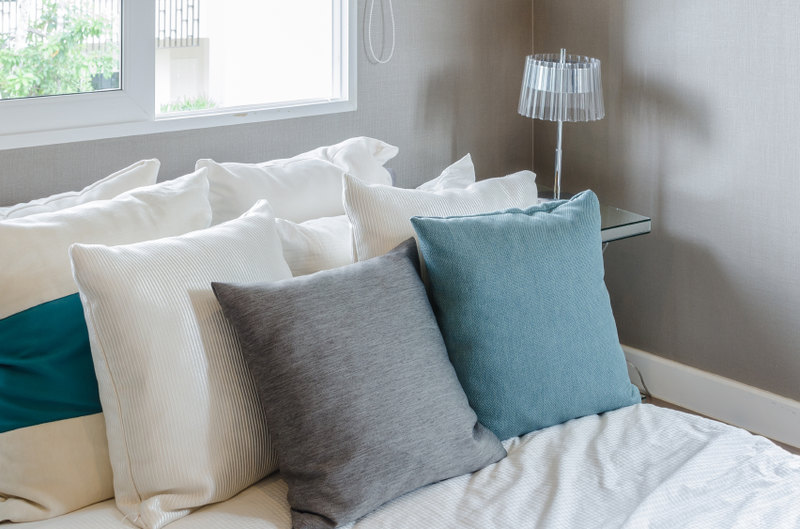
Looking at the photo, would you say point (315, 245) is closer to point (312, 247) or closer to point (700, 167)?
point (312, 247)

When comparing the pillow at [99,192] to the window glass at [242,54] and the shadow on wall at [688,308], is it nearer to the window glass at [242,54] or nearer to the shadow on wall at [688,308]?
the window glass at [242,54]

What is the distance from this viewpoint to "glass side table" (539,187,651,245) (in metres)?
2.65

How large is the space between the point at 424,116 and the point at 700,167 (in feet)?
3.04

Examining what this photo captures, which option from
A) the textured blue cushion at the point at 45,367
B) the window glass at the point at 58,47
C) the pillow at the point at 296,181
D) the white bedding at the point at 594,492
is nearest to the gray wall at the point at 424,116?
the window glass at the point at 58,47

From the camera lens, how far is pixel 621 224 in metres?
2.69

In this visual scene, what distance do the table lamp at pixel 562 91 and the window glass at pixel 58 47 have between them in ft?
4.09

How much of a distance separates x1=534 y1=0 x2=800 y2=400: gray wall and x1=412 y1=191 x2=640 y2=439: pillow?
110 centimetres

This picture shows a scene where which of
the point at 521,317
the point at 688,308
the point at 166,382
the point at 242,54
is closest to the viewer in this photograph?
the point at 166,382

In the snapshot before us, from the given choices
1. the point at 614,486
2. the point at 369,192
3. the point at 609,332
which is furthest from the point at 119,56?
the point at 614,486

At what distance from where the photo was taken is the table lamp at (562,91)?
2.63 m

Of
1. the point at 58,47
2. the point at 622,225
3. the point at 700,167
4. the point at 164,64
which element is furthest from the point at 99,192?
the point at 700,167

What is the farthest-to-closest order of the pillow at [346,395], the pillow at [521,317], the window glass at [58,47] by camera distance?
1. the window glass at [58,47]
2. the pillow at [521,317]
3. the pillow at [346,395]

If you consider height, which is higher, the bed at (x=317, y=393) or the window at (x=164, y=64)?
the window at (x=164, y=64)

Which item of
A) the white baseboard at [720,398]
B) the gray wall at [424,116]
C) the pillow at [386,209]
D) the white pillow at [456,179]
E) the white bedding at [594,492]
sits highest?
the gray wall at [424,116]
